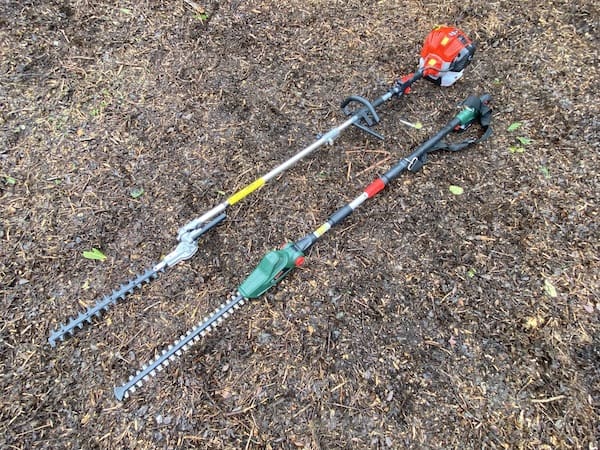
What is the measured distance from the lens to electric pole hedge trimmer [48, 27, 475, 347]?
9.21 feet

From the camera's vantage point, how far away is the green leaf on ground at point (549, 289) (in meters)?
2.84

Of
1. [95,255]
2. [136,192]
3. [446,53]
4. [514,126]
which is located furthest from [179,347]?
[514,126]

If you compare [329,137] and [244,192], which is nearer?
[244,192]

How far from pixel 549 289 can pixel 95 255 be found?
127 inches

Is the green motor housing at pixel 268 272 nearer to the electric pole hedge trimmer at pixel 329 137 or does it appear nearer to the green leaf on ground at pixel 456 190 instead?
the electric pole hedge trimmer at pixel 329 137

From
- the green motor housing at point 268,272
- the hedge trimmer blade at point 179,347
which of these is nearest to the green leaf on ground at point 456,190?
the green motor housing at point 268,272

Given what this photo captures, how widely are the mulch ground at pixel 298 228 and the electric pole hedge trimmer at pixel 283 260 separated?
0.26 feet

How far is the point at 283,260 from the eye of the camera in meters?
2.81

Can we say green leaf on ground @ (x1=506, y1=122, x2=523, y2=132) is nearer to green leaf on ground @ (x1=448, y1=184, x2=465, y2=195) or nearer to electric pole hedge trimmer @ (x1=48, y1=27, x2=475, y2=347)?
Result: electric pole hedge trimmer @ (x1=48, y1=27, x2=475, y2=347)

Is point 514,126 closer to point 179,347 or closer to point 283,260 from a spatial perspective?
point 283,260

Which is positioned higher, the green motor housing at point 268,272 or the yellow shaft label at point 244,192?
the yellow shaft label at point 244,192

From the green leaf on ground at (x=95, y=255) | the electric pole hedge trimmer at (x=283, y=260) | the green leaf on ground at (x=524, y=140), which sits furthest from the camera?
the green leaf on ground at (x=524, y=140)

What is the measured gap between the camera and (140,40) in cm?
421

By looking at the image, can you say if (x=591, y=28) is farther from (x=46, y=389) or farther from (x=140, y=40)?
(x=46, y=389)
